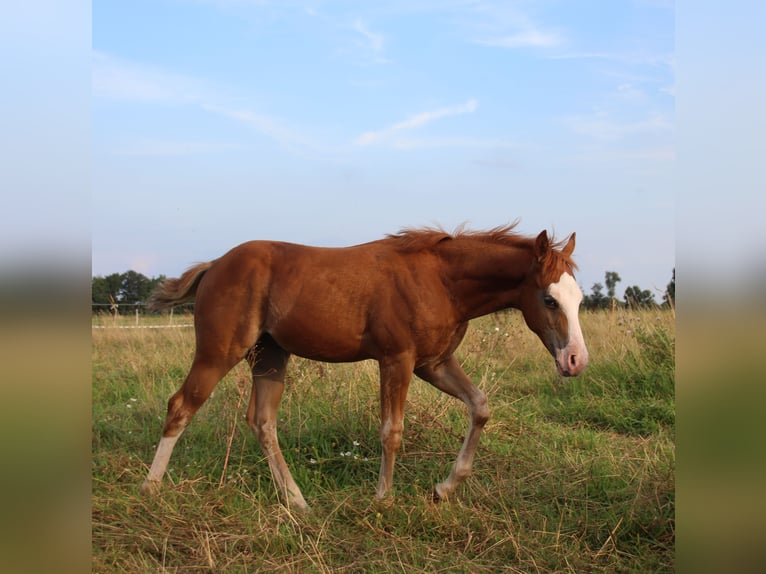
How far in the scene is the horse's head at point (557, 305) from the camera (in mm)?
4441

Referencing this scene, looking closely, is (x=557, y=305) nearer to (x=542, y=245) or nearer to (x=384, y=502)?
(x=542, y=245)

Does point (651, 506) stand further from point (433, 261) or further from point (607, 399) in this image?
point (607, 399)

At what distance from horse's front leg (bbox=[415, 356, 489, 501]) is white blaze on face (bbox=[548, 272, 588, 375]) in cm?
76

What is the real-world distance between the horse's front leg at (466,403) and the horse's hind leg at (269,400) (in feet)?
3.52


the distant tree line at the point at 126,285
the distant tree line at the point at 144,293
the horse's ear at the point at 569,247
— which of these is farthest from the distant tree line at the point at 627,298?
the distant tree line at the point at 126,285

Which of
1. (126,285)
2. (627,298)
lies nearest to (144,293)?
(126,285)

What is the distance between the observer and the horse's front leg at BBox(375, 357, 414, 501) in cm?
473

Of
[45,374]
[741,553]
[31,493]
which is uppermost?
[45,374]

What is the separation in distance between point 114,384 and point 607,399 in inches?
221

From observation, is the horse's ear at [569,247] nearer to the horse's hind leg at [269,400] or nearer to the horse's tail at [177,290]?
the horse's hind leg at [269,400]

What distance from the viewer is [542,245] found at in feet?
15.0

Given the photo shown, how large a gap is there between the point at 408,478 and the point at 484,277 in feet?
5.47

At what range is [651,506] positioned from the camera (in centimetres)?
423

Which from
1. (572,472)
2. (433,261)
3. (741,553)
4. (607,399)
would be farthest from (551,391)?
(741,553)
